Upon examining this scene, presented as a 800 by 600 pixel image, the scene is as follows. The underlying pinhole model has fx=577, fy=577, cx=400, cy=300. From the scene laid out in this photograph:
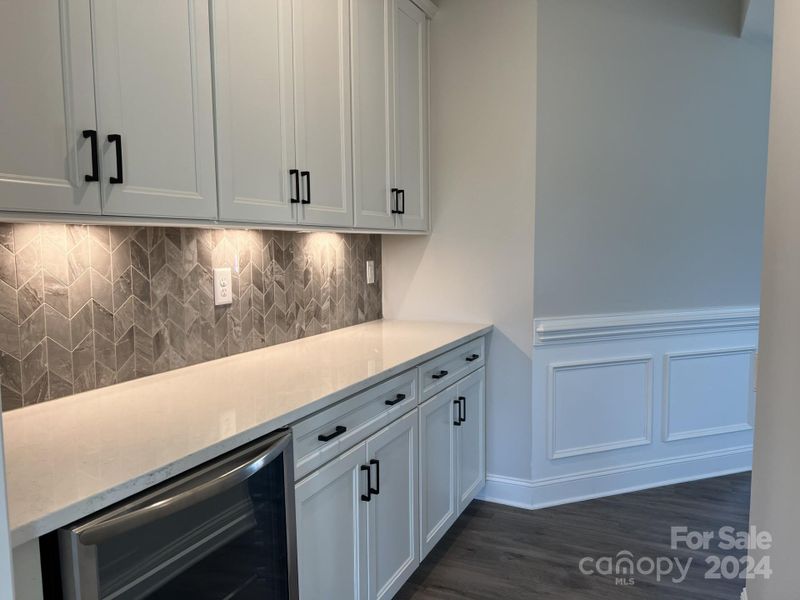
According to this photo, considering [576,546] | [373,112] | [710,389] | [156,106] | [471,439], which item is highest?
[373,112]

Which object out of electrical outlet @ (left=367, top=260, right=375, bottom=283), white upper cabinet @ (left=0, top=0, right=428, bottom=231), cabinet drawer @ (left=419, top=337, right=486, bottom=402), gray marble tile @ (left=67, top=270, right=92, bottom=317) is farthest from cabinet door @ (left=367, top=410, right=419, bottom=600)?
electrical outlet @ (left=367, top=260, right=375, bottom=283)

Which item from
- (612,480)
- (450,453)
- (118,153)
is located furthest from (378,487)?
(612,480)

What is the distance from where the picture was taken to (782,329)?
1479 millimetres

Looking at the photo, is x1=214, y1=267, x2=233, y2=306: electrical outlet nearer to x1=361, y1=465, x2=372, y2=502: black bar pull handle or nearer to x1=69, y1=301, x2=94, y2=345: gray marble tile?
x1=69, y1=301, x2=94, y2=345: gray marble tile

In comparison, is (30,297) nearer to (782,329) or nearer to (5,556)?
(5,556)

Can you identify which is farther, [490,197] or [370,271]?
[370,271]

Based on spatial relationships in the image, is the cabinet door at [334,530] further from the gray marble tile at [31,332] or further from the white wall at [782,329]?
the white wall at [782,329]

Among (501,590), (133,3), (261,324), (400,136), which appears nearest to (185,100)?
(133,3)

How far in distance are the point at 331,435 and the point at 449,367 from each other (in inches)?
37.7

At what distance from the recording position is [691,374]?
310 cm

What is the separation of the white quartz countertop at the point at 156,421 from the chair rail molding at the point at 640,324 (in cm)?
89

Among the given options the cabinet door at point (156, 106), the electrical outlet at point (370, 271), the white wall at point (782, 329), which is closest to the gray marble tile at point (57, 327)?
the cabinet door at point (156, 106)

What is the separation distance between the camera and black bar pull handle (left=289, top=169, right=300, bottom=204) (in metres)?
1.91

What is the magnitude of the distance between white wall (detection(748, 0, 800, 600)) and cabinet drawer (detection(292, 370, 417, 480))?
107cm
